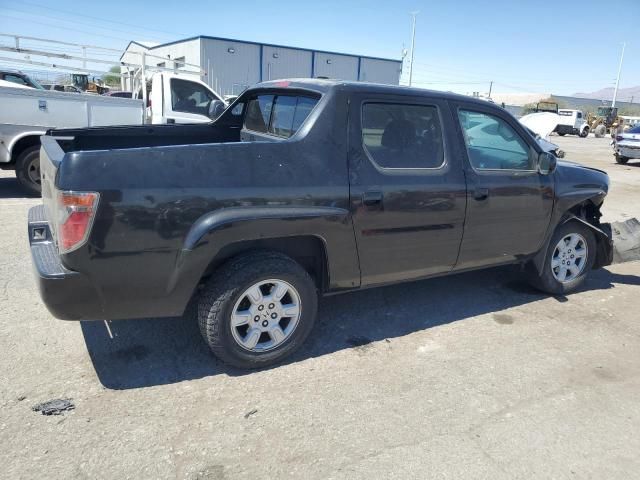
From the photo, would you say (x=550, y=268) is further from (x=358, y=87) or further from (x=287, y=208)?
(x=287, y=208)

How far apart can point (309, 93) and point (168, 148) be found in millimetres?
1236

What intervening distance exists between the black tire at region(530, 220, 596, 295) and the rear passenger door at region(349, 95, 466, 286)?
1.29m

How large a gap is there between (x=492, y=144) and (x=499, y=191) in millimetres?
427

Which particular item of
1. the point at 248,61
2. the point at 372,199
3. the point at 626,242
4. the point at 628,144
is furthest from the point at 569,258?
the point at 248,61

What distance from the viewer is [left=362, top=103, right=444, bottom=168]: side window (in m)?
3.46

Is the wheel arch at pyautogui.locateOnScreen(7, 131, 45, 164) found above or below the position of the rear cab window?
below

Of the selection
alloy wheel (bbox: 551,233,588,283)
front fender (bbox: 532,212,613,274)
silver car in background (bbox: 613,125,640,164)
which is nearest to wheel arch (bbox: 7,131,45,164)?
front fender (bbox: 532,212,613,274)

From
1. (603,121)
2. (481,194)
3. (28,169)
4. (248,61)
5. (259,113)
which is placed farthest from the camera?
(603,121)

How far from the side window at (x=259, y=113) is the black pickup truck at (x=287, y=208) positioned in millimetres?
23

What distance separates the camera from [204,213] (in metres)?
2.84

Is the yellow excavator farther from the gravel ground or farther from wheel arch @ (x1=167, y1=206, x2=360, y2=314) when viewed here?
wheel arch @ (x1=167, y1=206, x2=360, y2=314)

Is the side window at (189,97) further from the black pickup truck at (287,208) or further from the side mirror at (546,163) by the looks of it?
the side mirror at (546,163)

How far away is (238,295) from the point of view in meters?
3.07

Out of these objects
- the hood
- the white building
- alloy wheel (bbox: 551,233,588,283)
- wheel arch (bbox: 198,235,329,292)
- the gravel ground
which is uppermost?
the white building
